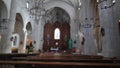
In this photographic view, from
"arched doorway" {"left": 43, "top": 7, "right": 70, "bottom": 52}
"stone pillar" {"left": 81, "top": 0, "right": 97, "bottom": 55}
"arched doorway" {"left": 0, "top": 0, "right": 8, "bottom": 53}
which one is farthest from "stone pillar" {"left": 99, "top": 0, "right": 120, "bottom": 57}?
"arched doorway" {"left": 43, "top": 7, "right": 70, "bottom": 52}

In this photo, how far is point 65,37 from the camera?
111 ft

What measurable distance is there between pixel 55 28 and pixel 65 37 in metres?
4.26

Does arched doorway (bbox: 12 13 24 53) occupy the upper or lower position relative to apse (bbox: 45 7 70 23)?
lower

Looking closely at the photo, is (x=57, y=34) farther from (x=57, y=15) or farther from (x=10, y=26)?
(x=10, y=26)

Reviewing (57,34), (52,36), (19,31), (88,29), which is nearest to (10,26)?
(19,31)

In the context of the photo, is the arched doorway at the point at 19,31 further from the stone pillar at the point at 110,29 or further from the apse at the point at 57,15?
the stone pillar at the point at 110,29

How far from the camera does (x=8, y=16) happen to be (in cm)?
1339

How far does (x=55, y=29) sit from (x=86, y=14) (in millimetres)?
21761

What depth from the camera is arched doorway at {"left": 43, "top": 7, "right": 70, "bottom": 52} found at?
110ft

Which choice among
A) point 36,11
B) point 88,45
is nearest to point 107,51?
point 88,45

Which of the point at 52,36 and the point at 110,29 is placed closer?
the point at 110,29

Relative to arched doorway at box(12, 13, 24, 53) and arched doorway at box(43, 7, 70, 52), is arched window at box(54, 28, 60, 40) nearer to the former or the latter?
arched doorway at box(43, 7, 70, 52)

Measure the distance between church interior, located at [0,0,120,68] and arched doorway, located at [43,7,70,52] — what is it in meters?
0.28

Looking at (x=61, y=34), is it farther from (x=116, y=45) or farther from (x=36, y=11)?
(x=116, y=45)
